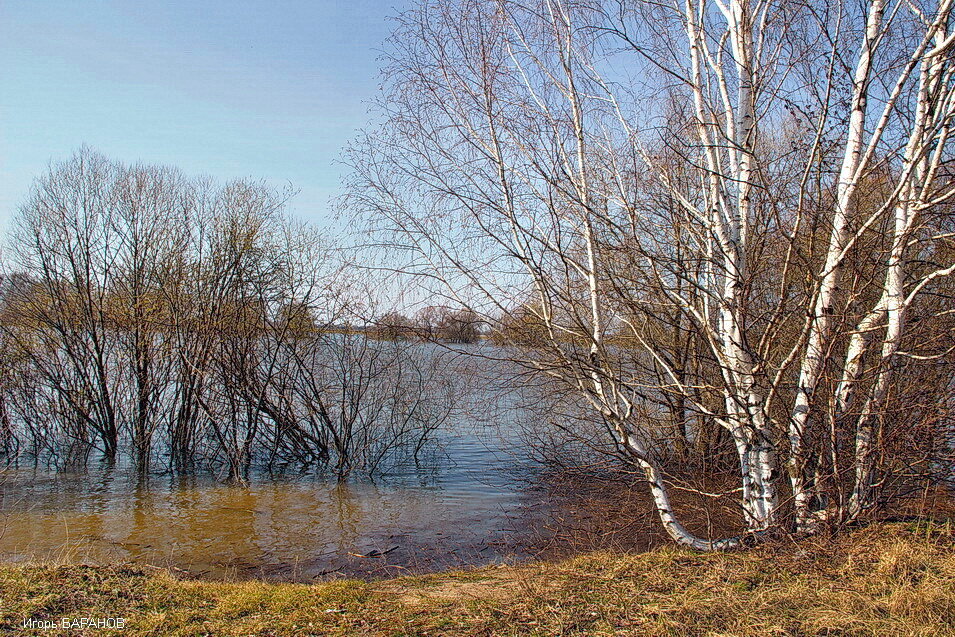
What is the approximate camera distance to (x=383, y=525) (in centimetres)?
964

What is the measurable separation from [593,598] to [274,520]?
6483 millimetres

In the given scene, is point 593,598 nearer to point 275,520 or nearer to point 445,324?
point 445,324

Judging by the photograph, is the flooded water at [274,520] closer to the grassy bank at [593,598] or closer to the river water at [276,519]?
the river water at [276,519]

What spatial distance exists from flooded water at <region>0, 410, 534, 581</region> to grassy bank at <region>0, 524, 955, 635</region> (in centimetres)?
159

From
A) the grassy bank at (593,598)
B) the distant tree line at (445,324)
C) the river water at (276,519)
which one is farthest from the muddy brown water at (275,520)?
the distant tree line at (445,324)

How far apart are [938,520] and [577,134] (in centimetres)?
465

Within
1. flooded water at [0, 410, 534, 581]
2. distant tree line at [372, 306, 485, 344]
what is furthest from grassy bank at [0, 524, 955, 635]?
distant tree line at [372, 306, 485, 344]

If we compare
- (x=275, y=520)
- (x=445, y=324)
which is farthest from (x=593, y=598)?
(x=275, y=520)

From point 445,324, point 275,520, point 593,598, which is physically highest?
point 445,324

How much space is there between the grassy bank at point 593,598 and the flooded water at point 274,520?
159cm

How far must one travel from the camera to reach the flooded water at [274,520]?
783 cm

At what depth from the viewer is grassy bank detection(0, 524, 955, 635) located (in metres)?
4.12

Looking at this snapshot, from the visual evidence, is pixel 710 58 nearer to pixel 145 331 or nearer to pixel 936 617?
pixel 936 617

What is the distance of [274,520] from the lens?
390 inches
